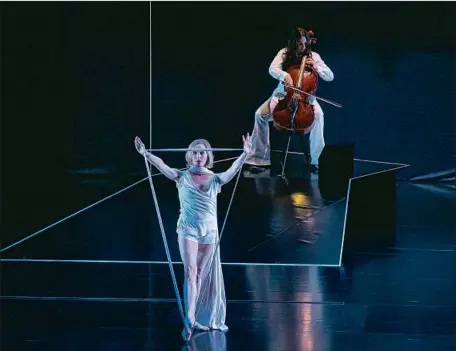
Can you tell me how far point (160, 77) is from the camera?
33.9 feet

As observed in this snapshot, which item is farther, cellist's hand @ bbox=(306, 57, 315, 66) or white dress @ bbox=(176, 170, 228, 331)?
cellist's hand @ bbox=(306, 57, 315, 66)

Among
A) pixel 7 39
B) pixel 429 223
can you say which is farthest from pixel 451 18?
pixel 7 39

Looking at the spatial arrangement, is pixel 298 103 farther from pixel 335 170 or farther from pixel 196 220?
pixel 196 220

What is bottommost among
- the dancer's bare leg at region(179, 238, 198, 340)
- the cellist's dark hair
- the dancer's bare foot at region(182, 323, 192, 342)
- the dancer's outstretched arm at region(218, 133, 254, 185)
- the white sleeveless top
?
the dancer's bare foot at region(182, 323, 192, 342)

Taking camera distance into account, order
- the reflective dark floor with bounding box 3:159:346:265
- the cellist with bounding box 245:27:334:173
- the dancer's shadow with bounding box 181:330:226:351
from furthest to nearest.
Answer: the cellist with bounding box 245:27:334:173 < the reflective dark floor with bounding box 3:159:346:265 < the dancer's shadow with bounding box 181:330:226:351

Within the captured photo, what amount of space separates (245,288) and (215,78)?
4.02 meters

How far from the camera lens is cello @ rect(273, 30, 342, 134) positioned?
8.78 m

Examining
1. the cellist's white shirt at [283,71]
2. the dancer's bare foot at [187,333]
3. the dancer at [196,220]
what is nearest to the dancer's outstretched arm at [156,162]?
the dancer at [196,220]

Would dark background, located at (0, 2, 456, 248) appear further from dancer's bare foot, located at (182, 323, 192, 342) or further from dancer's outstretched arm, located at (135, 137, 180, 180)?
dancer's bare foot, located at (182, 323, 192, 342)

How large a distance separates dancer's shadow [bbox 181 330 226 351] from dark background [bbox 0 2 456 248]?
3.24 metres

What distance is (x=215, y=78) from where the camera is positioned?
1045 centimetres

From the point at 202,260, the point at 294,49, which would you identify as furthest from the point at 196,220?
the point at 294,49

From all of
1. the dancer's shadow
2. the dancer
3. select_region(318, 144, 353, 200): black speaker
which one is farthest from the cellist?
the dancer's shadow

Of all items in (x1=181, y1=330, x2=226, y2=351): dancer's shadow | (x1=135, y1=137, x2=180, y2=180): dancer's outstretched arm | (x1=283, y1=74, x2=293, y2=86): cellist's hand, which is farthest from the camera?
(x1=283, y1=74, x2=293, y2=86): cellist's hand
